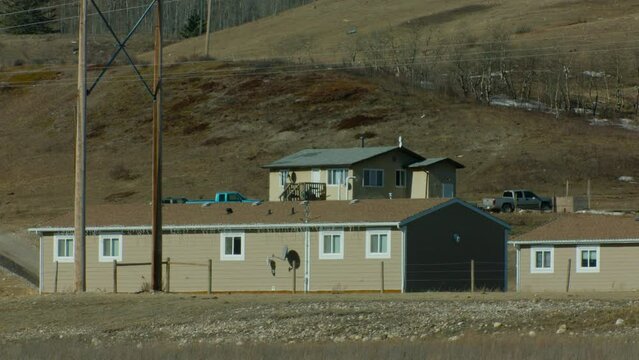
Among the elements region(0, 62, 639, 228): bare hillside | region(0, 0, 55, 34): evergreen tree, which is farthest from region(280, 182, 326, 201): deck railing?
region(0, 0, 55, 34): evergreen tree

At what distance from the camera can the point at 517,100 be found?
114 metres

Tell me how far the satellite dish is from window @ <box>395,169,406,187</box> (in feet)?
83.6

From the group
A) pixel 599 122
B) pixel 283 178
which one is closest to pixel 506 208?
pixel 283 178

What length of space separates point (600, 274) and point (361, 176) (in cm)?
2264

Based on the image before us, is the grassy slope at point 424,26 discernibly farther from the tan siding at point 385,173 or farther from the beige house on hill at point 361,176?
the tan siding at point 385,173

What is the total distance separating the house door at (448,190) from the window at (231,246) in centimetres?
2626

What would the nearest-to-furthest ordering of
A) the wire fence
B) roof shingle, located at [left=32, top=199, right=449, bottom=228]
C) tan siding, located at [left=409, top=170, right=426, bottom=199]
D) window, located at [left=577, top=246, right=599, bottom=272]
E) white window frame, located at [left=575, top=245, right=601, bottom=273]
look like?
the wire fence < roof shingle, located at [left=32, top=199, right=449, bottom=228] < white window frame, located at [left=575, top=245, right=601, bottom=273] < window, located at [left=577, top=246, right=599, bottom=272] < tan siding, located at [left=409, top=170, right=426, bottom=199]

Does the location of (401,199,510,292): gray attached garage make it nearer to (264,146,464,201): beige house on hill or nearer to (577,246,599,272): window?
(577,246,599,272): window

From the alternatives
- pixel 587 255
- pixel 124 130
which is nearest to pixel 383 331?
pixel 587 255

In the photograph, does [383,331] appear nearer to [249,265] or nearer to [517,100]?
[249,265]

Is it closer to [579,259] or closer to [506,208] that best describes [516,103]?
Result: [506,208]

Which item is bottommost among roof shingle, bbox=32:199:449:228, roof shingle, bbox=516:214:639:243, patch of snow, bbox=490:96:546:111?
roof shingle, bbox=516:214:639:243

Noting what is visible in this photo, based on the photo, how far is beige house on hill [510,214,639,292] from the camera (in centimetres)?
5403

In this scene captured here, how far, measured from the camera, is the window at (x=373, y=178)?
7600 cm
